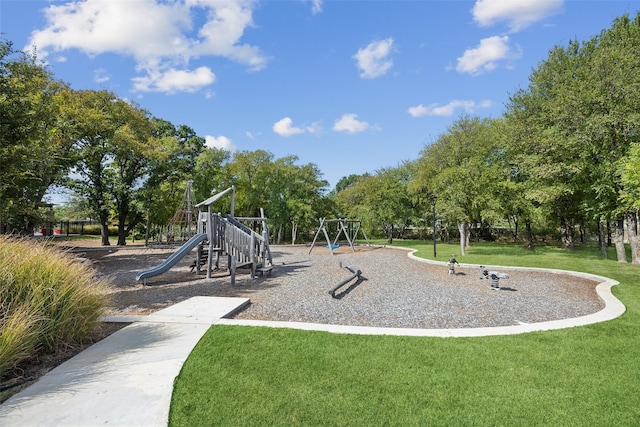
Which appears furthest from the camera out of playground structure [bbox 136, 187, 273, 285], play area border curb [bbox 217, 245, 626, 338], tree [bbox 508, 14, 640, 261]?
tree [bbox 508, 14, 640, 261]

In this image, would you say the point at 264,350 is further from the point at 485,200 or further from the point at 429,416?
the point at 485,200

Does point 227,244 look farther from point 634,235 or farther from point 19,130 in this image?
point 634,235

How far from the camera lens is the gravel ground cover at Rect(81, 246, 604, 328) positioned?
5.80 meters

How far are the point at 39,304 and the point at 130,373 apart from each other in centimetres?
145

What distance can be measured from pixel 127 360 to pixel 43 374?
0.75m

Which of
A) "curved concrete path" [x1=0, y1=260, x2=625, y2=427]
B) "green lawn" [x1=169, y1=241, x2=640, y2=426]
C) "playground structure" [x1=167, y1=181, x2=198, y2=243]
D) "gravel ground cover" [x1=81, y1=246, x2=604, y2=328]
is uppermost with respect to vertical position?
"playground structure" [x1=167, y1=181, x2=198, y2=243]

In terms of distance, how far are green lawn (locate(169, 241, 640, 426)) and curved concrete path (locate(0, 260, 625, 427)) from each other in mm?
211

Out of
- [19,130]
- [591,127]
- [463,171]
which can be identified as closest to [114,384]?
[19,130]

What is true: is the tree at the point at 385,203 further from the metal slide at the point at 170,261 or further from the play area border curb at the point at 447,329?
the play area border curb at the point at 447,329

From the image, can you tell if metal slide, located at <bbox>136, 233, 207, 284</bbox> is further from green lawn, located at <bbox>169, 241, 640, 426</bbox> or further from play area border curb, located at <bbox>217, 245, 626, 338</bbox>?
green lawn, located at <bbox>169, 241, 640, 426</bbox>

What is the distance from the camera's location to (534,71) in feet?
61.8

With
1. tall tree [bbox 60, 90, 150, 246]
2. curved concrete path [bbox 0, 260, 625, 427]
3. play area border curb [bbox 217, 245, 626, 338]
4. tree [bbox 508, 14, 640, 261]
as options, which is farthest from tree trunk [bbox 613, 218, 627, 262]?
tall tree [bbox 60, 90, 150, 246]

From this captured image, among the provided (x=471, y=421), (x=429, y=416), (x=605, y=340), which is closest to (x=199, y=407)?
(x=429, y=416)

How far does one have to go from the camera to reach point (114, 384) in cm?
312
